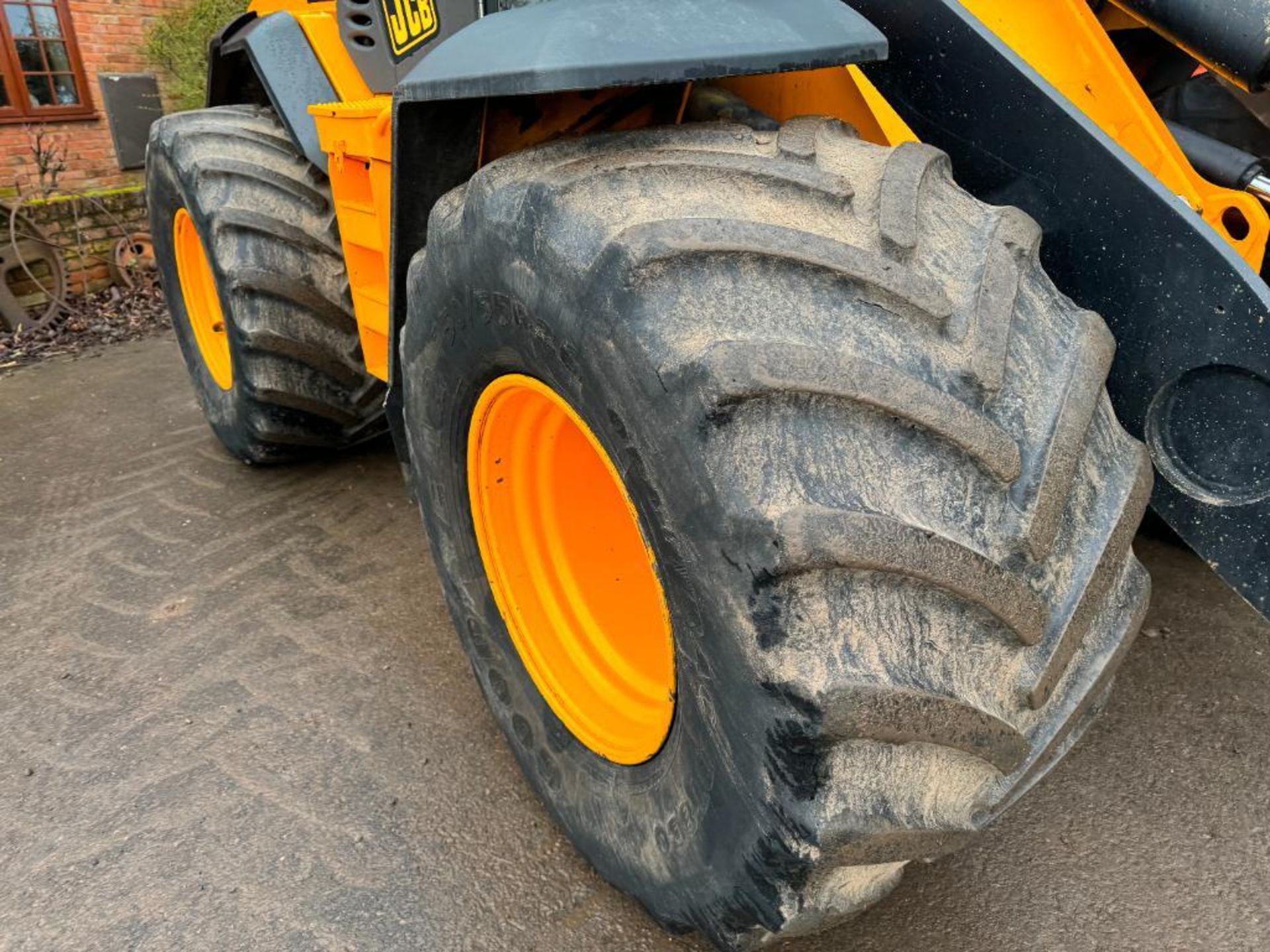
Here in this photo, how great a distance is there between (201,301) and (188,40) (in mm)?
5455

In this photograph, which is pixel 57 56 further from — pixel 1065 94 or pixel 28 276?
pixel 1065 94

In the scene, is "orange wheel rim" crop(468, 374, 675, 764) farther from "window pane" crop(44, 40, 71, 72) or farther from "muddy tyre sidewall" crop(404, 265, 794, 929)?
"window pane" crop(44, 40, 71, 72)

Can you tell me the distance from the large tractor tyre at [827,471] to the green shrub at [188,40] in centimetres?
767

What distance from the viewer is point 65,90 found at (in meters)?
7.62

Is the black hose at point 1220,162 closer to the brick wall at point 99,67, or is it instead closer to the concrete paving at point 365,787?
the concrete paving at point 365,787

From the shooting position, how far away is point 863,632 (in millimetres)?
1032

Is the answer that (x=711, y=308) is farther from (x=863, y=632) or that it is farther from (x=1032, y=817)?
(x=1032, y=817)

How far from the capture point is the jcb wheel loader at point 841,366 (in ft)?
3.41

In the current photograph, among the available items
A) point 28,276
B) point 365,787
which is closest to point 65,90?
point 28,276

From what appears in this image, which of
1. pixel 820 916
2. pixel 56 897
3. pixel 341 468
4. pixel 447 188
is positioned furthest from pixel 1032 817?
pixel 341 468

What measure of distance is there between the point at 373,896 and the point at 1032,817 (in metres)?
1.20

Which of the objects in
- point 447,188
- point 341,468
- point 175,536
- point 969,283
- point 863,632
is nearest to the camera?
point 863,632

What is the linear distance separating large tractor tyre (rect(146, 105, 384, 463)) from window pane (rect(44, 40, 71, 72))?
220 inches

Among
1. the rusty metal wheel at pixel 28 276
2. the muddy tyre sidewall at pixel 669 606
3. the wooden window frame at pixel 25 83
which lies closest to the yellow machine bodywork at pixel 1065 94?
the muddy tyre sidewall at pixel 669 606
